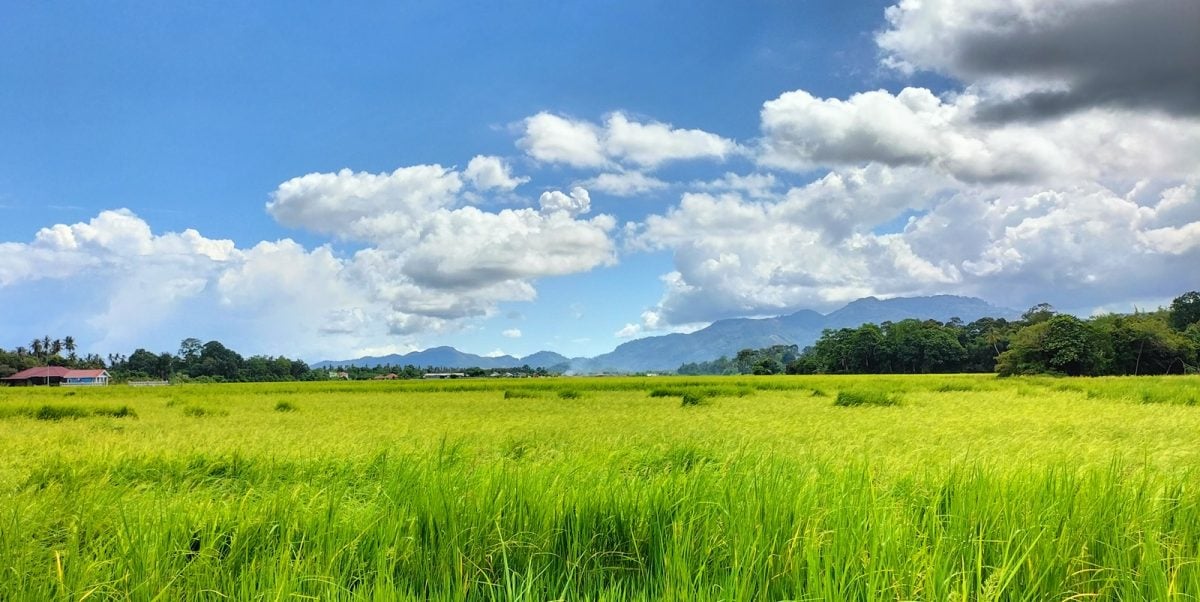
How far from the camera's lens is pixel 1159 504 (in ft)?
10.4

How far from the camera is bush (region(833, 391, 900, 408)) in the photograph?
1594 cm

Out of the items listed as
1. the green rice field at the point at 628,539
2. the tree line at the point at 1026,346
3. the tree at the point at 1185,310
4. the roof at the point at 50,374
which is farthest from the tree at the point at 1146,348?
the roof at the point at 50,374

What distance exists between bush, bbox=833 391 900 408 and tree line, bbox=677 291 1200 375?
45.2 metres

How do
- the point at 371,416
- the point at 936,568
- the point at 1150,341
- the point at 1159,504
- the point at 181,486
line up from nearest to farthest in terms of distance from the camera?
the point at 936,568 < the point at 1159,504 < the point at 181,486 < the point at 371,416 < the point at 1150,341

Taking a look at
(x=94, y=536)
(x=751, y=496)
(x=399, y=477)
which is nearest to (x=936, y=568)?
(x=751, y=496)

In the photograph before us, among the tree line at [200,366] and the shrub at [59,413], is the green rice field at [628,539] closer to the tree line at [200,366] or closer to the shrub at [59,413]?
the shrub at [59,413]

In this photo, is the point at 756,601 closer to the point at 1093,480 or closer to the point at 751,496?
the point at 751,496

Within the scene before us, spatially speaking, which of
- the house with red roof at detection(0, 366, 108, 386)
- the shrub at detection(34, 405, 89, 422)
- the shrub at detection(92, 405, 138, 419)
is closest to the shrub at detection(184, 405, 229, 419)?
the shrub at detection(92, 405, 138, 419)

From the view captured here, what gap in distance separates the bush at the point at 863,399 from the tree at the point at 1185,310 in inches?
4262

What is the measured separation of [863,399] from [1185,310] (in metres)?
114

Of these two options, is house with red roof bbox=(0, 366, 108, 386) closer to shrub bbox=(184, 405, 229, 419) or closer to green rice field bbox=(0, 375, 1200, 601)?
shrub bbox=(184, 405, 229, 419)

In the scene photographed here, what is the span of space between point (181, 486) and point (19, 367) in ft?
411

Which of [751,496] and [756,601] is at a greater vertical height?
[751,496]

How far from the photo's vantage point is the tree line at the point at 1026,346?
174 ft
